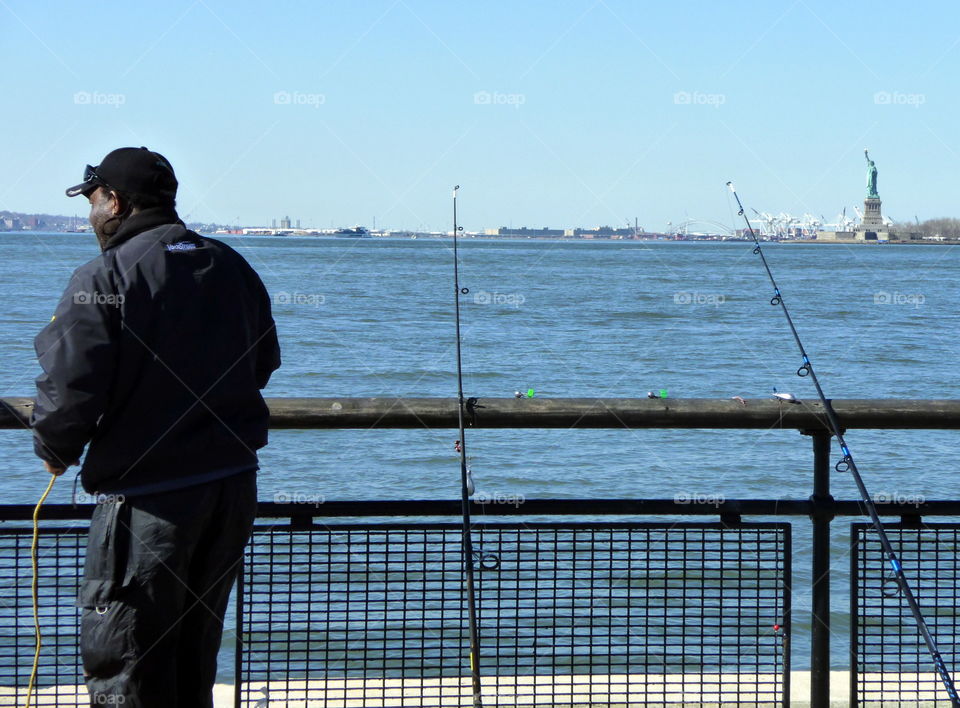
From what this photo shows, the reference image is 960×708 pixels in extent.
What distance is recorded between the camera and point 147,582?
2547 mm

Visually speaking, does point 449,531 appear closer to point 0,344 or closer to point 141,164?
point 141,164

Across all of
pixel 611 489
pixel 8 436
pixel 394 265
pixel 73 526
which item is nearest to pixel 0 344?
pixel 8 436

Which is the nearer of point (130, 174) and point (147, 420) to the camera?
point (147, 420)

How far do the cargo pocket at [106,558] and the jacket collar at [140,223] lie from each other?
0.56 m

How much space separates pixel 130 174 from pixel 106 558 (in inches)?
32.5

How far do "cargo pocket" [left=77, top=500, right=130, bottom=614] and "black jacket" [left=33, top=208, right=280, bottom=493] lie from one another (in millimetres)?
60

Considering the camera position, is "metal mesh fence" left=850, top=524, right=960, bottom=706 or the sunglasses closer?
the sunglasses

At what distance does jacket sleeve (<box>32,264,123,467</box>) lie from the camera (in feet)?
8.02

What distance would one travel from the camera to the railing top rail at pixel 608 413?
122 inches

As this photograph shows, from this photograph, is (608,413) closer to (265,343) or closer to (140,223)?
(265,343)

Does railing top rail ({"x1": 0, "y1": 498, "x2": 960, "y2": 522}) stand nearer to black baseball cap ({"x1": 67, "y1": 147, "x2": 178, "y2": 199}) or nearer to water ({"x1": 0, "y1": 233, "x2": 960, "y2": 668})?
water ({"x1": 0, "y1": 233, "x2": 960, "y2": 668})

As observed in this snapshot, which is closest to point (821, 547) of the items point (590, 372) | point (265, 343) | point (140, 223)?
point (265, 343)

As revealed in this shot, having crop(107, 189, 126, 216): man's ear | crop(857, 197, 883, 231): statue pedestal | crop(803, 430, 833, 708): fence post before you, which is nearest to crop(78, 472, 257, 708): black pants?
crop(107, 189, 126, 216): man's ear

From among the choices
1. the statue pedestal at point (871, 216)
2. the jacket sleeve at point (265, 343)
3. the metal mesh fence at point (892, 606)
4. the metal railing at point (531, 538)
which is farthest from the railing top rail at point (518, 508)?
the statue pedestal at point (871, 216)
